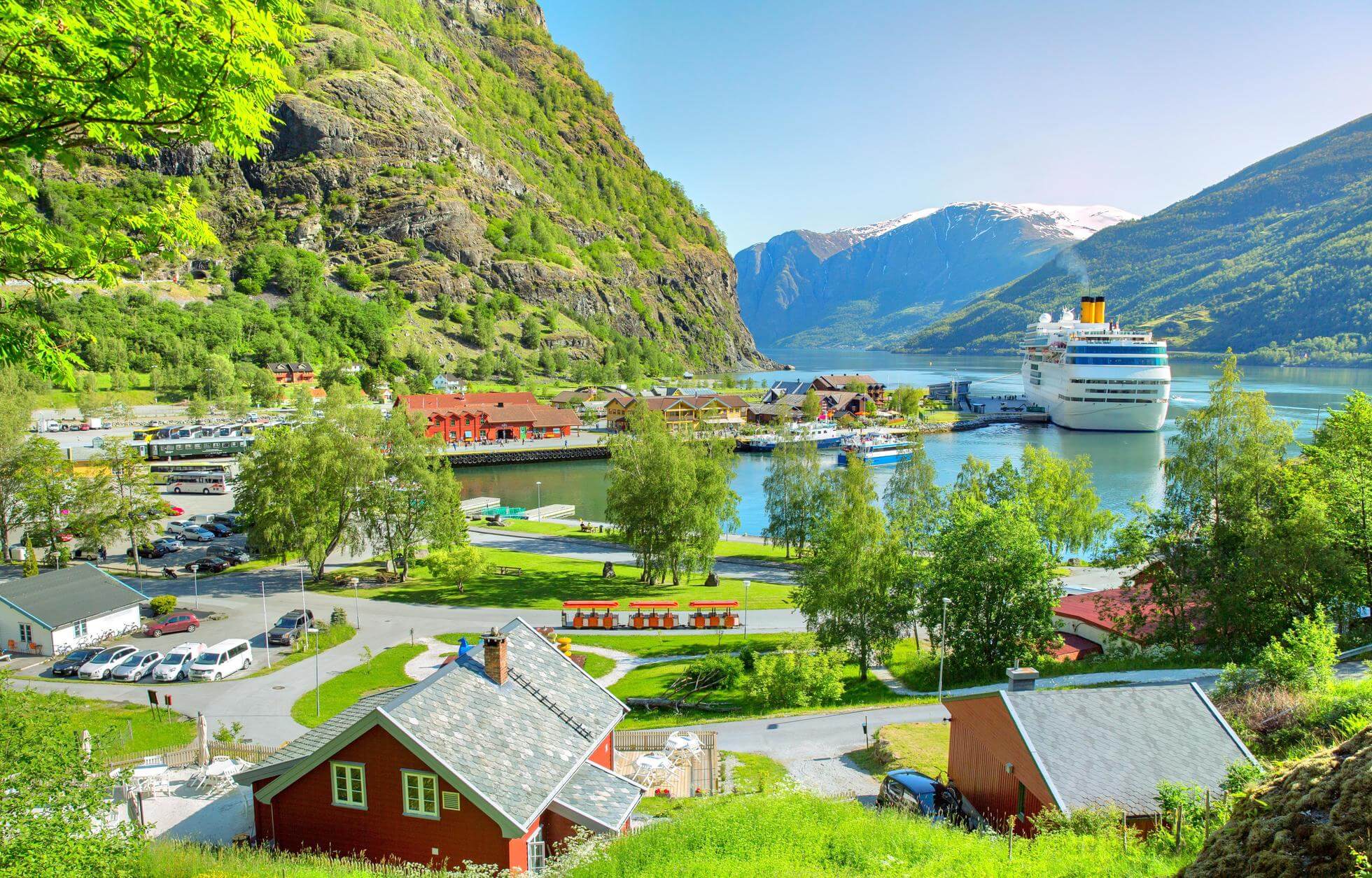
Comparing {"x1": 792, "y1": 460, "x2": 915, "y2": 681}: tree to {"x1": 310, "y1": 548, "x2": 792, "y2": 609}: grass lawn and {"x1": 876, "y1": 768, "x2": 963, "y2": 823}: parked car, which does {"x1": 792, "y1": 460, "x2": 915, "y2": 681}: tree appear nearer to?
{"x1": 310, "y1": 548, "x2": 792, "y2": 609}: grass lawn

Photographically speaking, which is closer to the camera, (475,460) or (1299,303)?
(475,460)

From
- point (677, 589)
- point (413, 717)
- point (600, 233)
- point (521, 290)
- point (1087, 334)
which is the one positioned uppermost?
point (600, 233)

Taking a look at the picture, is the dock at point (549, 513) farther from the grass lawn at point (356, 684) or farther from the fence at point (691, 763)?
the fence at point (691, 763)

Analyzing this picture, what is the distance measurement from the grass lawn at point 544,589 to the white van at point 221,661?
28.4 ft

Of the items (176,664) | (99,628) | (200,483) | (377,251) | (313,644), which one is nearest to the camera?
(176,664)

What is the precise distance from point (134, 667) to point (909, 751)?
22.6 meters

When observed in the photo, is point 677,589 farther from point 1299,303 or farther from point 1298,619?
point 1299,303

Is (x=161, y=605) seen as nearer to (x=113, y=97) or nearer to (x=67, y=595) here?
(x=67, y=595)

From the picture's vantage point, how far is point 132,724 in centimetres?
1972

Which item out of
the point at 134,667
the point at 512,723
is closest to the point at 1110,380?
the point at 512,723

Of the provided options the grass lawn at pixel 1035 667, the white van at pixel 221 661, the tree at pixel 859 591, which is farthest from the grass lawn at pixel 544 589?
the white van at pixel 221 661

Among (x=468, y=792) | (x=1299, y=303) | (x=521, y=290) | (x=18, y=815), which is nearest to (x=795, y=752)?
(x=468, y=792)

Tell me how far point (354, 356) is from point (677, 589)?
301 ft

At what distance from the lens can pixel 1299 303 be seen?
7372 inches
